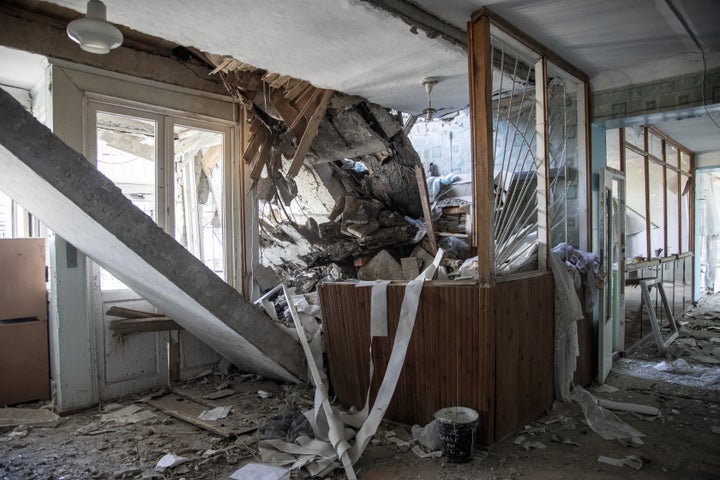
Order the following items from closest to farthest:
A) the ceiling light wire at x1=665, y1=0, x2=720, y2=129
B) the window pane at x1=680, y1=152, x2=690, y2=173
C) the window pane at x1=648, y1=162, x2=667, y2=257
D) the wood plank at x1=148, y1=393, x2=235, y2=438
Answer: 1. the ceiling light wire at x1=665, y1=0, x2=720, y2=129
2. the wood plank at x1=148, y1=393, x2=235, y2=438
3. the window pane at x1=648, y1=162, x2=667, y2=257
4. the window pane at x1=680, y1=152, x2=690, y2=173

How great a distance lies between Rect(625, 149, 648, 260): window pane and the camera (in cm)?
560

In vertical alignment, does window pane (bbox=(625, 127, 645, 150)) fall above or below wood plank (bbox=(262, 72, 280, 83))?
below

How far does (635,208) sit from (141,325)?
18.8ft

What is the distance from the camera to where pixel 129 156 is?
4156mm

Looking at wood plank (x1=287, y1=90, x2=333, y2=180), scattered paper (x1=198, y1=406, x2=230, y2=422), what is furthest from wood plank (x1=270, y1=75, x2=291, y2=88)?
scattered paper (x1=198, y1=406, x2=230, y2=422)

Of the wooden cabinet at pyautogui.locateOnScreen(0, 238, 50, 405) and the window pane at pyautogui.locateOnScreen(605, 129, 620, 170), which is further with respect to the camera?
the window pane at pyautogui.locateOnScreen(605, 129, 620, 170)

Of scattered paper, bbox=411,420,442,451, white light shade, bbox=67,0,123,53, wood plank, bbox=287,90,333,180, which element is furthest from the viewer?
wood plank, bbox=287,90,333,180

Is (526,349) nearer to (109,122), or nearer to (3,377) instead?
(109,122)

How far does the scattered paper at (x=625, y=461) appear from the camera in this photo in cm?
263

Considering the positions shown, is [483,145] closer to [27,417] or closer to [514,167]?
[514,167]

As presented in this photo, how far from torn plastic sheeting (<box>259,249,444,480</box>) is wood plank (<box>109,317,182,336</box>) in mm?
1677

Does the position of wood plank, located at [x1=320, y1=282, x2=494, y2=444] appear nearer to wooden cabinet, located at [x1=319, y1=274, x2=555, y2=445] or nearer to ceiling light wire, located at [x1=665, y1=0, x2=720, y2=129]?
wooden cabinet, located at [x1=319, y1=274, x2=555, y2=445]

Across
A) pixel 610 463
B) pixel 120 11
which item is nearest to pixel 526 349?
pixel 610 463

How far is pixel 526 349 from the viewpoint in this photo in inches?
127
